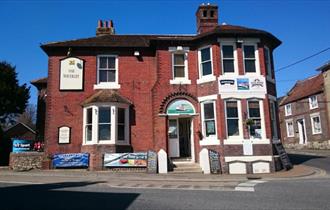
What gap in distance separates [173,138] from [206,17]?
352 inches

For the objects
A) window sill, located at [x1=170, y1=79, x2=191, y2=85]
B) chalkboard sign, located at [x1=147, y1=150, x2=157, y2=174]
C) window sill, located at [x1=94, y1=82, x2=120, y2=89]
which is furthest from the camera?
window sill, located at [x1=94, y1=82, x2=120, y2=89]

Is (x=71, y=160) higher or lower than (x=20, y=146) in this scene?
lower

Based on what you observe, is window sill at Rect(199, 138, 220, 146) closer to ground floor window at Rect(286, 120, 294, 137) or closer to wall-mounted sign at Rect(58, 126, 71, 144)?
wall-mounted sign at Rect(58, 126, 71, 144)

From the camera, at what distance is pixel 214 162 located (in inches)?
717

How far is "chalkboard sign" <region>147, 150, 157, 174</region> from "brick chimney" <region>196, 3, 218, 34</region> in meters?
9.47

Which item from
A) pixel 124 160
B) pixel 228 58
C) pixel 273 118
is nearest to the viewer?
pixel 124 160

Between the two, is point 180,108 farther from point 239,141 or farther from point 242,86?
point 239,141

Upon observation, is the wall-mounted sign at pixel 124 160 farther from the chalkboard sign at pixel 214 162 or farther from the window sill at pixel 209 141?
the chalkboard sign at pixel 214 162

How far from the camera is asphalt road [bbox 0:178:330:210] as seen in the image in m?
8.50

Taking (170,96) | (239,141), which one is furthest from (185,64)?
(239,141)

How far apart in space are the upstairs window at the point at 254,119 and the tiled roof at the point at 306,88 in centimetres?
2042

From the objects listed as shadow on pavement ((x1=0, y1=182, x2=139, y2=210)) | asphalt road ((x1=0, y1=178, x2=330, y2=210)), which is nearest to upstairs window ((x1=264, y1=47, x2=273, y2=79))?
asphalt road ((x1=0, y1=178, x2=330, y2=210))

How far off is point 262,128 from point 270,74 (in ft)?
13.0

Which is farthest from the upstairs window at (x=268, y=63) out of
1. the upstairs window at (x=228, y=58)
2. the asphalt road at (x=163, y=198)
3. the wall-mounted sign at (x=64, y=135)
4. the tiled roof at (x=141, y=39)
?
the wall-mounted sign at (x=64, y=135)
